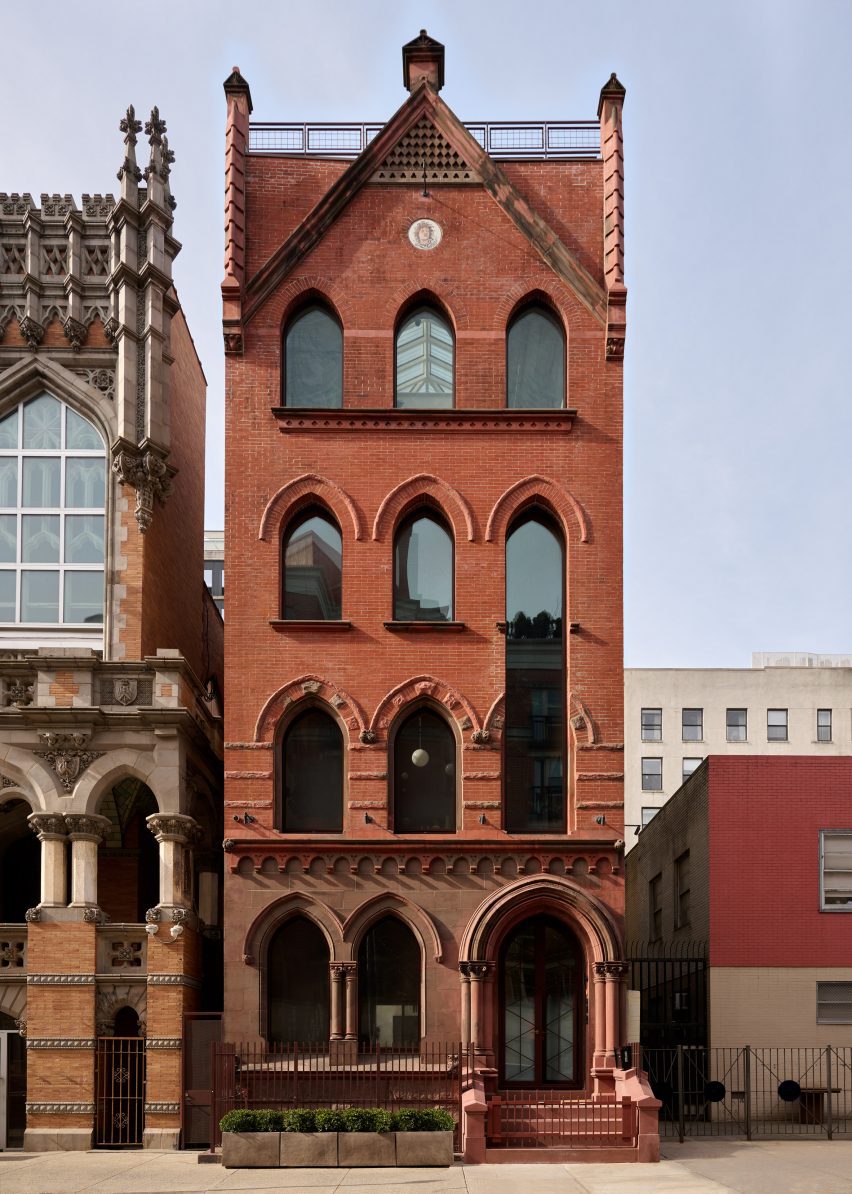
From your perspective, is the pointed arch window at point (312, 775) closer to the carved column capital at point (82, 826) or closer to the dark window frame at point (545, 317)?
the carved column capital at point (82, 826)

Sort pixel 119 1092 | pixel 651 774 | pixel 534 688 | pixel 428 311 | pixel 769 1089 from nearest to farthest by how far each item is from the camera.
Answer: pixel 119 1092, pixel 534 688, pixel 428 311, pixel 769 1089, pixel 651 774

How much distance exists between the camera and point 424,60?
30.8 m

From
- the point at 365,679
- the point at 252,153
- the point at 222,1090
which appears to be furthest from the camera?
the point at 252,153

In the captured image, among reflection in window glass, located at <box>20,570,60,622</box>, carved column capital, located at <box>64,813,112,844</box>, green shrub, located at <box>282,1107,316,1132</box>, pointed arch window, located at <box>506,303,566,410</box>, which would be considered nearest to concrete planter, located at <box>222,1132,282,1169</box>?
green shrub, located at <box>282,1107,316,1132</box>

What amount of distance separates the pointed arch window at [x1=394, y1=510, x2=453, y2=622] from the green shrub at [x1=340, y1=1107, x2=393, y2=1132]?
9096 mm

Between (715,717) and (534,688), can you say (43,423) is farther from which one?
(715,717)

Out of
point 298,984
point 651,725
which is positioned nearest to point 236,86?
point 298,984

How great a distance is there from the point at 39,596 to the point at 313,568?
5644 mm

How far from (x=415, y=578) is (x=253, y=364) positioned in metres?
5.17

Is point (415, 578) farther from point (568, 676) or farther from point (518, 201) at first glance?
point (518, 201)

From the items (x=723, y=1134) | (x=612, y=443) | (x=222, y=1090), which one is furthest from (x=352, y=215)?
(x=723, y=1134)

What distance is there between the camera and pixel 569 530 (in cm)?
2889

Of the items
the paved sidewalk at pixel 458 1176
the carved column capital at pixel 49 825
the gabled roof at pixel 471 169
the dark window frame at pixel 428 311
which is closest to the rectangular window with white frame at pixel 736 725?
the gabled roof at pixel 471 169

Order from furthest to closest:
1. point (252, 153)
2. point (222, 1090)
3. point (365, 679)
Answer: point (252, 153)
point (365, 679)
point (222, 1090)
